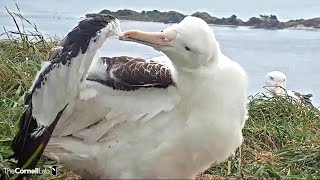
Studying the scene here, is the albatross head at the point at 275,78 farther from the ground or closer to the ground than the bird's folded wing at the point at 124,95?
closer to the ground

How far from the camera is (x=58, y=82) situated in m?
A: 2.38

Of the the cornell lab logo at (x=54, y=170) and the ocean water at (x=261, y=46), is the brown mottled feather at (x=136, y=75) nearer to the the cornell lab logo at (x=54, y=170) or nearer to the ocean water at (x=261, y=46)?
the the cornell lab logo at (x=54, y=170)

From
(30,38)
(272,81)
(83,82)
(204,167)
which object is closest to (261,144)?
(204,167)

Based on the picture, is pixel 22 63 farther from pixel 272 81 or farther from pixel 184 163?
pixel 272 81

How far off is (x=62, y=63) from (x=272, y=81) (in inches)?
176

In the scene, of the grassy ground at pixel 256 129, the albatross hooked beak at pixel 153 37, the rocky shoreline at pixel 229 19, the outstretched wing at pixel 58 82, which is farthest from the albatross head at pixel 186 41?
the rocky shoreline at pixel 229 19

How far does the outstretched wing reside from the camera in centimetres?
236

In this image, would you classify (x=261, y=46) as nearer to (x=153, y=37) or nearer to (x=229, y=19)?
(x=229, y=19)

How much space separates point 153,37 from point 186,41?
0.39 feet

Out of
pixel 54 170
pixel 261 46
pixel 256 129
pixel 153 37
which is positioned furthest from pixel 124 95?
pixel 261 46

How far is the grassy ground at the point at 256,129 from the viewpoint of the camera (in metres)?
3.15

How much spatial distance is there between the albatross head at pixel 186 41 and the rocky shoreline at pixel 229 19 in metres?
2.30

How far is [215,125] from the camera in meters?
2.43

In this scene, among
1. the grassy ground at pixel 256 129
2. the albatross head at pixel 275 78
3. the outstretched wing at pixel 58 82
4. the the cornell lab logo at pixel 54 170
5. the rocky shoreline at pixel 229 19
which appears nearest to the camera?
the outstretched wing at pixel 58 82
